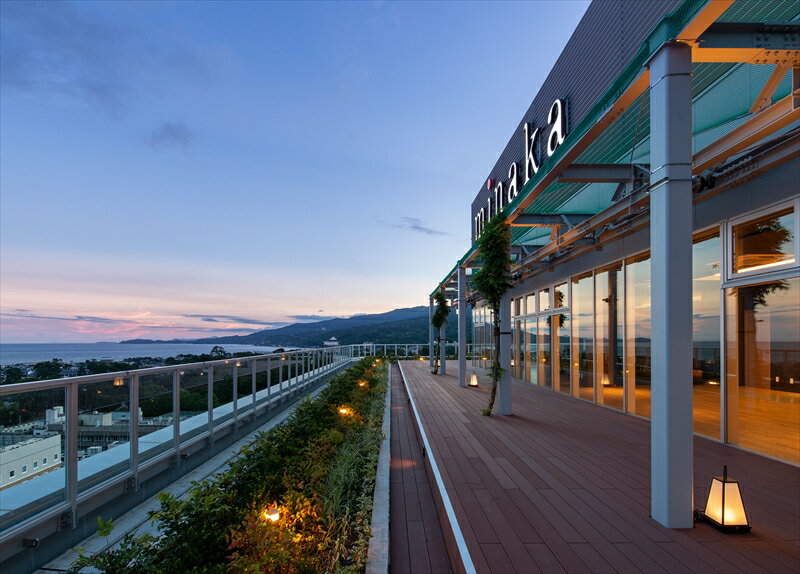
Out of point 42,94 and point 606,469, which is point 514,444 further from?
point 42,94

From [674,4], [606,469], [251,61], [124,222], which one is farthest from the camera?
[124,222]

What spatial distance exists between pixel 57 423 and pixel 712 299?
23.1 feet

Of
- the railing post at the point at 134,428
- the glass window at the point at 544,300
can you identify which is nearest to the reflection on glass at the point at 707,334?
the glass window at the point at 544,300

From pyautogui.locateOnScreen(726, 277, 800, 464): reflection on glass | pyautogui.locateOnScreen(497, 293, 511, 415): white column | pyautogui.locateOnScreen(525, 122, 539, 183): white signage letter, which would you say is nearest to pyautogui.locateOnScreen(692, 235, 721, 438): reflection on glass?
pyautogui.locateOnScreen(726, 277, 800, 464): reflection on glass

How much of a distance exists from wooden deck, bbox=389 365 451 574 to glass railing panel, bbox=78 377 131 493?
90.4 inches

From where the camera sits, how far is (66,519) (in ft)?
9.11

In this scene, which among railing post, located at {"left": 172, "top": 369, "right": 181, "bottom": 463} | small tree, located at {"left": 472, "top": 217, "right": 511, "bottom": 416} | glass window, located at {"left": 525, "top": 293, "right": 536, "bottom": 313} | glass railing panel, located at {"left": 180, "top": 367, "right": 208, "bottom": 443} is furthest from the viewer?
glass window, located at {"left": 525, "top": 293, "right": 536, "bottom": 313}

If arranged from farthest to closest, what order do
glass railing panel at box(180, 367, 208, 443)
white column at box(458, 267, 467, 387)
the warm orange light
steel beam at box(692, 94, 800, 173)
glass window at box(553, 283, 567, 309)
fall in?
1. white column at box(458, 267, 467, 387)
2. glass window at box(553, 283, 567, 309)
3. glass railing panel at box(180, 367, 208, 443)
4. steel beam at box(692, 94, 800, 173)
5. the warm orange light

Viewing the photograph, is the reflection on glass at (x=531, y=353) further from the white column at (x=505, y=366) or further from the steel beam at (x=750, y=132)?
the steel beam at (x=750, y=132)

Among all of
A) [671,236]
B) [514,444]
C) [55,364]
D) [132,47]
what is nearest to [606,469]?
[514,444]

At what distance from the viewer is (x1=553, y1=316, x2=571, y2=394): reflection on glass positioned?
9781 mm

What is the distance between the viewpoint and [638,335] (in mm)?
6953

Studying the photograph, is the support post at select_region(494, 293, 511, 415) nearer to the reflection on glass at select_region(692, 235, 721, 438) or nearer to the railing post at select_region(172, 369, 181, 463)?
the reflection on glass at select_region(692, 235, 721, 438)

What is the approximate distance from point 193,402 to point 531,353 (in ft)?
32.3
